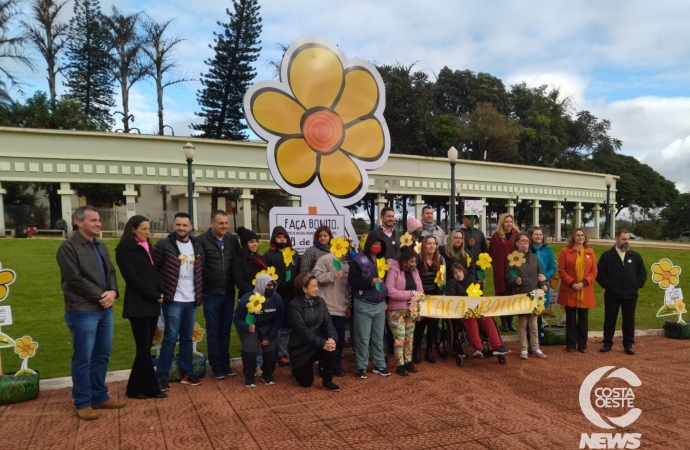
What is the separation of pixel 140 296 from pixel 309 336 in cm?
176

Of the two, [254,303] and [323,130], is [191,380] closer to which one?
[254,303]

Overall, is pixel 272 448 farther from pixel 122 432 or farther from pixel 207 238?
pixel 207 238

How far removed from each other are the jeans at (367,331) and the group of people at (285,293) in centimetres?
1

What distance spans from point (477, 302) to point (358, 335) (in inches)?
65.3

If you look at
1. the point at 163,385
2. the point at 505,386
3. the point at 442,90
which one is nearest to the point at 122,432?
the point at 163,385

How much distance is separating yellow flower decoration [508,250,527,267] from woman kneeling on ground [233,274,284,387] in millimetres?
3298

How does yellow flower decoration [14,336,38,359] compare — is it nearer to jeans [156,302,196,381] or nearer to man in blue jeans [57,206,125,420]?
man in blue jeans [57,206,125,420]

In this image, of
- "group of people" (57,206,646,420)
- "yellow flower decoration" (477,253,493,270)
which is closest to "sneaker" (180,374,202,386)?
"group of people" (57,206,646,420)

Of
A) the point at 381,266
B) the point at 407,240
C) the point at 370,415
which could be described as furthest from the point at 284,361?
the point at 407,240

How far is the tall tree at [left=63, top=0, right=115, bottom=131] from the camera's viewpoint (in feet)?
113

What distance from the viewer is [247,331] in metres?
5.23

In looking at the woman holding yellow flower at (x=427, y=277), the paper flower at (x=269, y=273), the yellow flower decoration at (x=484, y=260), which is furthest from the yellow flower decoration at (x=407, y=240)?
the paper flower at (x=269, y=273)

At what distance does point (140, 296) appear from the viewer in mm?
4645

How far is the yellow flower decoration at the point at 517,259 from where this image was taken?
6.48 metres
